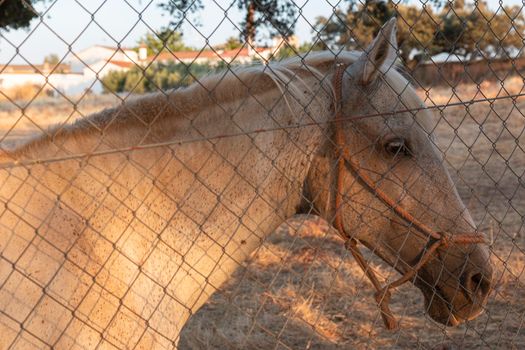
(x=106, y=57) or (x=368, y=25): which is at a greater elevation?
(x=106, y=57)

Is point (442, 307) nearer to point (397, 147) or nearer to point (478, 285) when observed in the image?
point (478, 285)

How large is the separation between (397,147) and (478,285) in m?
0.71

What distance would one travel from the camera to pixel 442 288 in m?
2.61

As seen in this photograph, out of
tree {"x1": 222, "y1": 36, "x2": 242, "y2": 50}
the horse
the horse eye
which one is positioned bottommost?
the horse

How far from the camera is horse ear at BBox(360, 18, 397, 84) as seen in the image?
2.34m

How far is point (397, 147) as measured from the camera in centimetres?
248

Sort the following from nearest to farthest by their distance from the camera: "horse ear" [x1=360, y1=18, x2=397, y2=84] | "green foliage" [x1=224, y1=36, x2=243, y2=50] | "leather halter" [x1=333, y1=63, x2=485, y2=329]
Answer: "horse ear" [x1=360, y1=18, x2=397, y2=84] → "leather halter" [x1=333, y1=63, x2=485, y2=329] → "green foliage" [x1=224, y1=36, x2=243, y2=50]

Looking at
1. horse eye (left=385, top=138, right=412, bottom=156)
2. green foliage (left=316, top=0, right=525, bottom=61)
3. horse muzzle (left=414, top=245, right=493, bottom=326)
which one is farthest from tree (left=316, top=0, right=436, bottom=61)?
horse muzzle (left=414, top=245, right=493, bottom=326)

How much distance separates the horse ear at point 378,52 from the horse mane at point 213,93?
4.0 inches

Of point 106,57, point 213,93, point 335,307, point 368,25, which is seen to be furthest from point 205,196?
point 106,57

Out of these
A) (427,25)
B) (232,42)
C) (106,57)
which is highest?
(427,25)

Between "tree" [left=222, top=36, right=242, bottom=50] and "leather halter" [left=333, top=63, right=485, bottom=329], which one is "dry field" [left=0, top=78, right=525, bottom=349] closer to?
"leather halter" [left=333, top=63, right=485, bottom=329]

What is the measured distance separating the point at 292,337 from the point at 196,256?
2.17 meters

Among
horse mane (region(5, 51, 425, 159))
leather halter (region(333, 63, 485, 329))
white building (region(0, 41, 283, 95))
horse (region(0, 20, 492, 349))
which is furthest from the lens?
leather halter (region(333, 63, 485, 329))
